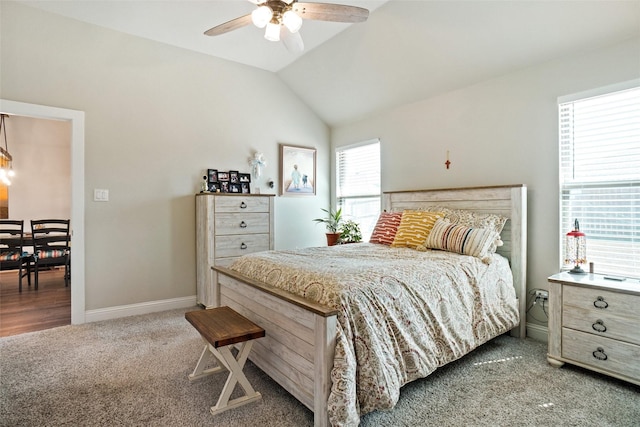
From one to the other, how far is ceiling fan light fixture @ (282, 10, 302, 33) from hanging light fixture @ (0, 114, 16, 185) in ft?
19.6

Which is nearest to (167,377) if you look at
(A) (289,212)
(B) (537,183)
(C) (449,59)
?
(A) (289,212)

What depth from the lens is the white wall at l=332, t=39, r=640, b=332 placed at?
2.65 metres

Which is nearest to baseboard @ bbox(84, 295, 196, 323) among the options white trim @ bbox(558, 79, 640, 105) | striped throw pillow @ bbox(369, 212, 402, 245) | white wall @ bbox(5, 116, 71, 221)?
striped throw pillow @ bbox(369, 212, 402, 245)

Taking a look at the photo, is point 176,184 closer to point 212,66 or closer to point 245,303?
point 212,66

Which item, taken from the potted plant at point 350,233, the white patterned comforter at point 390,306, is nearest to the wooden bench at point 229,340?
the white patterned comforter at point 390,306

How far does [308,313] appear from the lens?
1.70 metres

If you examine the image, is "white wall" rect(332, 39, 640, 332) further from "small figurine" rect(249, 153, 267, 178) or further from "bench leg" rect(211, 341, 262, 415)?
"bench leg" rect(211, 341, 262, 415)

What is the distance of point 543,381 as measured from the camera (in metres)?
2.16

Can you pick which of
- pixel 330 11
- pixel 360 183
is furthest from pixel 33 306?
pixel 330 11

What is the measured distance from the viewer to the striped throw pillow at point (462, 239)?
2.67 metres

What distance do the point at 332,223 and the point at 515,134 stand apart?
8.58 feet

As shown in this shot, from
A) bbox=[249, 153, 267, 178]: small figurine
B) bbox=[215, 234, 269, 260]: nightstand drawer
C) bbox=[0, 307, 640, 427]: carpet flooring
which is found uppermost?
bbox=[249, 153, 267, 178]: small figurine

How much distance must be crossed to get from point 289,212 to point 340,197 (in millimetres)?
809

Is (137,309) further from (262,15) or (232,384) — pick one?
(262,15)
